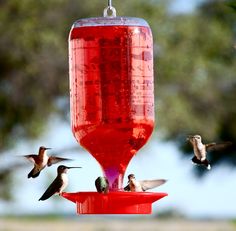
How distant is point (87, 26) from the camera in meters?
5.37

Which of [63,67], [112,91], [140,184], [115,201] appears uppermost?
[63,67]

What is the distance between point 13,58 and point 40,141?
2.43m

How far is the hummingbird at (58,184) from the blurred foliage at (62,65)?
1705 cm

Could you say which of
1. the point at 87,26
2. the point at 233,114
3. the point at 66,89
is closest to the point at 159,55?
the point at 66,89

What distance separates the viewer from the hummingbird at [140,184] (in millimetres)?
5219

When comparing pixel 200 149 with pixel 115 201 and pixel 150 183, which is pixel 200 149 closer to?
pixel 150 183

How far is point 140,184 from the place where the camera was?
533cm

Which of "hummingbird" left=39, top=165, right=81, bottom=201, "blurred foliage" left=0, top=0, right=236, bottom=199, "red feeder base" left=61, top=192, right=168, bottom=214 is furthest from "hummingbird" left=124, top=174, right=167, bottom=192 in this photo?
"blurred foliage" left=0, top=0, right=236, bottom=199

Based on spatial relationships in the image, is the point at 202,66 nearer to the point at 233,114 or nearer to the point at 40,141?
the point at 40,141

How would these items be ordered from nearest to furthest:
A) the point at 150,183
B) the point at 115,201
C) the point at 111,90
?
the point at 115,201, the point at 111,90, the point at 150,183

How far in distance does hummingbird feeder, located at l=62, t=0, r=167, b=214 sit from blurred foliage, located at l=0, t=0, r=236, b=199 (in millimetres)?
17035

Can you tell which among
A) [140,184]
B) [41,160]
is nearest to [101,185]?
[140,184]

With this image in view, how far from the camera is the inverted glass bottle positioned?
5219mm

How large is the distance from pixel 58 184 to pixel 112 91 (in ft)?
1.94
